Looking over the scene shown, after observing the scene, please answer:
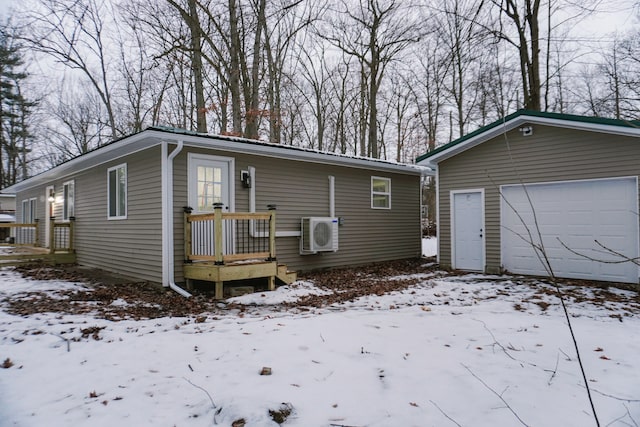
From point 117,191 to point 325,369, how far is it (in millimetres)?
7345

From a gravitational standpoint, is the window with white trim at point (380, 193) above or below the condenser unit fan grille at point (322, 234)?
above

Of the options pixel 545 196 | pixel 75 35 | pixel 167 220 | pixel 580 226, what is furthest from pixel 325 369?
pixel 75 35

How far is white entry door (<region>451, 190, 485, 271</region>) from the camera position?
30.4ft

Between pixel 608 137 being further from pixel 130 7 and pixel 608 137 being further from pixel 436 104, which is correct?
pixel 130 7

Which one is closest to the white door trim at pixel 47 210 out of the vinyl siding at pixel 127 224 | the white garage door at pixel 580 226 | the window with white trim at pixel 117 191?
the vinyl siding at pixel 127 224

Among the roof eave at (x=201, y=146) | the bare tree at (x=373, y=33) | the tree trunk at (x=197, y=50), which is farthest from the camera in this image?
the bare tree at (x=373, y=33)

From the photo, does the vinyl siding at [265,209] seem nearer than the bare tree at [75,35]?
Yes

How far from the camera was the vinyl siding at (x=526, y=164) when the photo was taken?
7.45 m

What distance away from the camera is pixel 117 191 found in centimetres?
864

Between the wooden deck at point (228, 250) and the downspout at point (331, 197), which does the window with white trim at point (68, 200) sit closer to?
the wooden deck at point (228, 250)

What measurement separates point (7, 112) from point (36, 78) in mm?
2655

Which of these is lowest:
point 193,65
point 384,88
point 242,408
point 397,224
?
point 242,408

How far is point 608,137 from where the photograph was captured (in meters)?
7.46

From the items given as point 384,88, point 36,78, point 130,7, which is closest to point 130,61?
point 130,7
